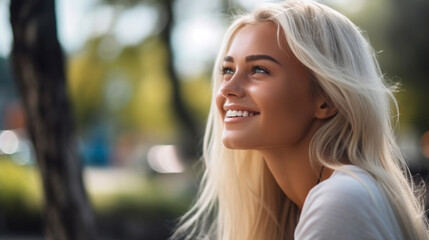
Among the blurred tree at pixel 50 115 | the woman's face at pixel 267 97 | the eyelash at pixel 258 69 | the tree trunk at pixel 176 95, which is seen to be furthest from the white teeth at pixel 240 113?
the tree trunk at pixel 176 95

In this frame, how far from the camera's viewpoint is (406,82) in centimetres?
1247

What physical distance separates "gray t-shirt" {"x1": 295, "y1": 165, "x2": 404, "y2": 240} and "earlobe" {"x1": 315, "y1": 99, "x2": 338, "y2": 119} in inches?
8.7

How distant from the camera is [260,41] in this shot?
1.95 m

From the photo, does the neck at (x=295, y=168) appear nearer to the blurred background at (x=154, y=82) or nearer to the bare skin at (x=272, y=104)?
the bare skin at (x=272, y=104)

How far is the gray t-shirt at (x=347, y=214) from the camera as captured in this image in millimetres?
1680

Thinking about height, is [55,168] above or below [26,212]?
above

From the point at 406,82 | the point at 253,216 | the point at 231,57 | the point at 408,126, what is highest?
the point at 231,57

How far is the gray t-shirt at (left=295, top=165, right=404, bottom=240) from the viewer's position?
5.51 feet

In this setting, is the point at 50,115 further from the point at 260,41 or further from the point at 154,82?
the point at 154,82

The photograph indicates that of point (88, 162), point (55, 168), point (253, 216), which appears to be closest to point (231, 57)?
point (253, 216)

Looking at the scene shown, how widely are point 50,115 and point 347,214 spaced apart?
114 inches

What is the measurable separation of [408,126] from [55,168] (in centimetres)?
1086

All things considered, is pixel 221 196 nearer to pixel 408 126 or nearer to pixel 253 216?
pixel 253 216

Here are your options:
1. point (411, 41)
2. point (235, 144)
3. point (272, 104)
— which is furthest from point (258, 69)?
point (411, 41)
